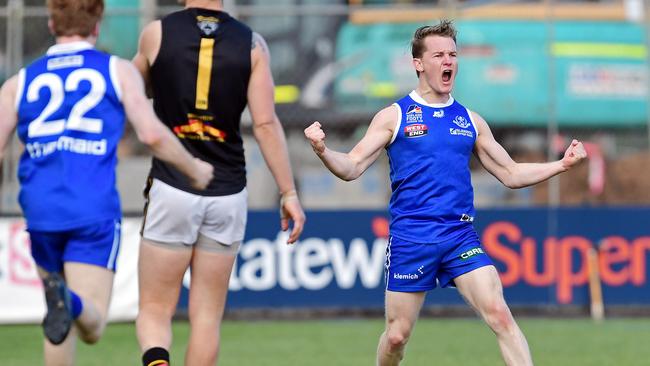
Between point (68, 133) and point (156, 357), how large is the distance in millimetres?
1302

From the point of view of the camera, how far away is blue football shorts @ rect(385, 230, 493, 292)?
7648 mm

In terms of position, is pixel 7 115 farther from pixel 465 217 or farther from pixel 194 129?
pixel 465 217

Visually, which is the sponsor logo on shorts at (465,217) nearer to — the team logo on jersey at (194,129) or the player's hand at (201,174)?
the team logo on jersey at (194,129)

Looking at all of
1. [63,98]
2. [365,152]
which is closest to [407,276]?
[365,152]

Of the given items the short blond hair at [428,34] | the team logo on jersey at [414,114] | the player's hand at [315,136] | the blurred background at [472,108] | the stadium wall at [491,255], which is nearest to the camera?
the player's hand at [315,136]

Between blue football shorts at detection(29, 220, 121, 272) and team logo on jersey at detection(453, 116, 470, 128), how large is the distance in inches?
92.5

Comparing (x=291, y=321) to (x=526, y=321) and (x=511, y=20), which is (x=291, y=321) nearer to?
(x=526, y=321)

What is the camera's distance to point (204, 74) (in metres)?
6.87

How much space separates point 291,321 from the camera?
49.0ft

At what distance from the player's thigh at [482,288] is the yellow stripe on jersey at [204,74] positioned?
1836 millimetres

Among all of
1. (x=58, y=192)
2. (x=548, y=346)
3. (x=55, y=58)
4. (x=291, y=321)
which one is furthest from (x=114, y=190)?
(x=291, y=321)

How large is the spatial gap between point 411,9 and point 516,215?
2926mm

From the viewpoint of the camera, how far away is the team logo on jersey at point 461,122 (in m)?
7.78

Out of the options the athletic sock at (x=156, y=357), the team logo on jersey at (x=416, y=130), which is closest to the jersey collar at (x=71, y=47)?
the athletic sock at (x=156, y=357)
